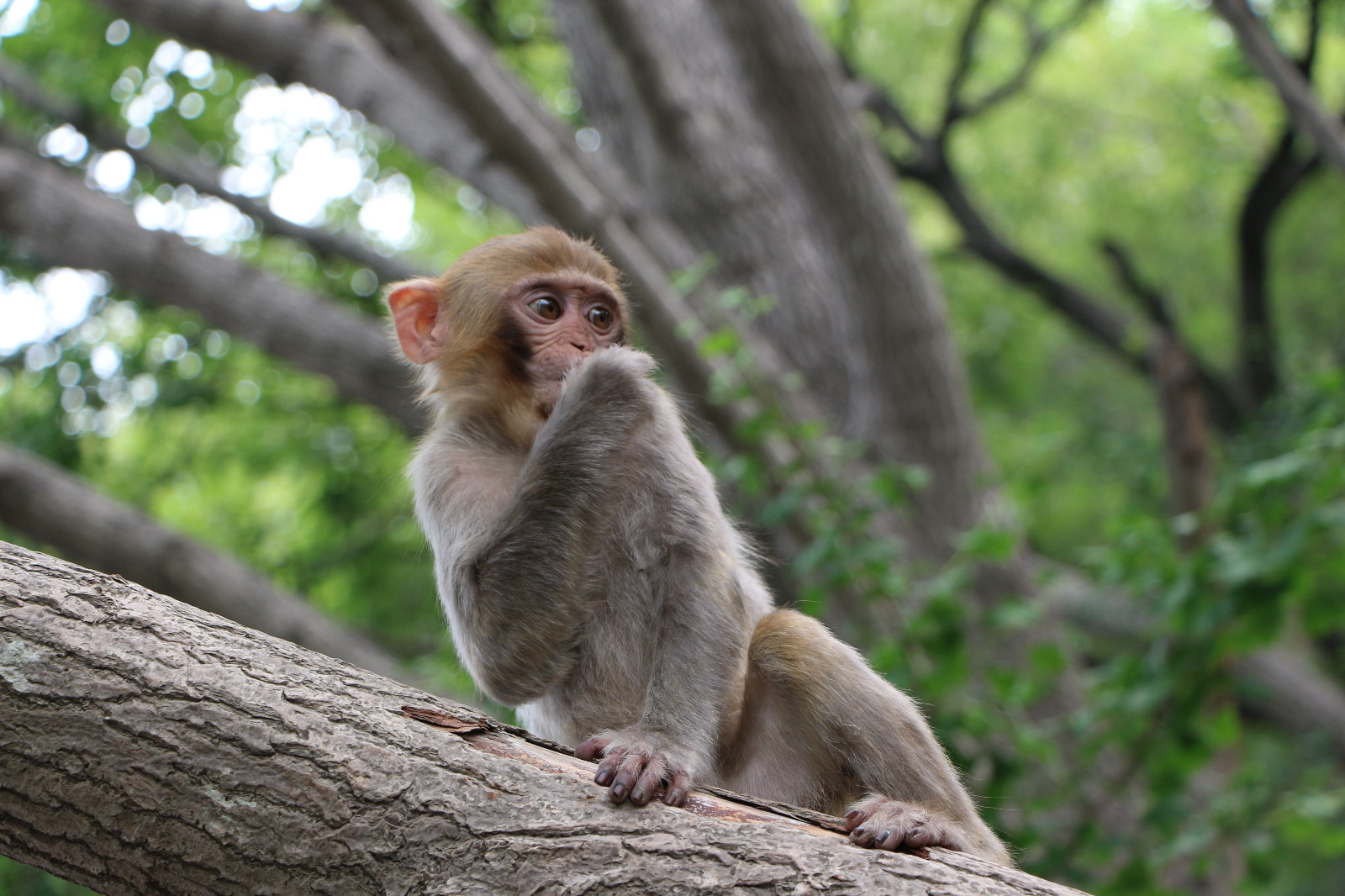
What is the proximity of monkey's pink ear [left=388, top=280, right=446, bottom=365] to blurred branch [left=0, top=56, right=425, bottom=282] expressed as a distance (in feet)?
21.6

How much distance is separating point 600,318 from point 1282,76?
785cm

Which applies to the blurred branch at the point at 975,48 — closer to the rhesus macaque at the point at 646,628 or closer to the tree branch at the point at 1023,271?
the tree branch at the point at 1023,271

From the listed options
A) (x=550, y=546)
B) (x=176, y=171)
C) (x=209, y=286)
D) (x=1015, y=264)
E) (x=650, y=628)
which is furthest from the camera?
(x=1015, y=264)

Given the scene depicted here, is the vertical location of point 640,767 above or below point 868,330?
below

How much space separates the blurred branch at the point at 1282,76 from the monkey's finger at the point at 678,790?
9001mm

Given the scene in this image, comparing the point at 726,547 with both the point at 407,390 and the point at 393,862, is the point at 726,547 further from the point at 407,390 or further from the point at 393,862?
the point at 407,390

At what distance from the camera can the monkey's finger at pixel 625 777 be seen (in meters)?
2.98

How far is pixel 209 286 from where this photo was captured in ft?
33.7

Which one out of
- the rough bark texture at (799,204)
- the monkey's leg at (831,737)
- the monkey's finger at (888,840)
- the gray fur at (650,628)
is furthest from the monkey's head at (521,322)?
the rough bark texture at (799,204)

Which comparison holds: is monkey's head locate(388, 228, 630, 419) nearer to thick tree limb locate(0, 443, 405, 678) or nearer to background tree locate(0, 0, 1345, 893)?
background tree locate(0, 0, 1345, 893)

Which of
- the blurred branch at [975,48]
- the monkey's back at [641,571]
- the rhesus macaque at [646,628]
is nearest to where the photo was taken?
the rhesus macaque at [646,628]

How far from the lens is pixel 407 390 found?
10281mm

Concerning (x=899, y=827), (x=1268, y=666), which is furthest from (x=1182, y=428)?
(x=899, y=827)

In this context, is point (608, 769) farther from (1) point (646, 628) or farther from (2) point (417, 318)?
(2) point (417, 318)
